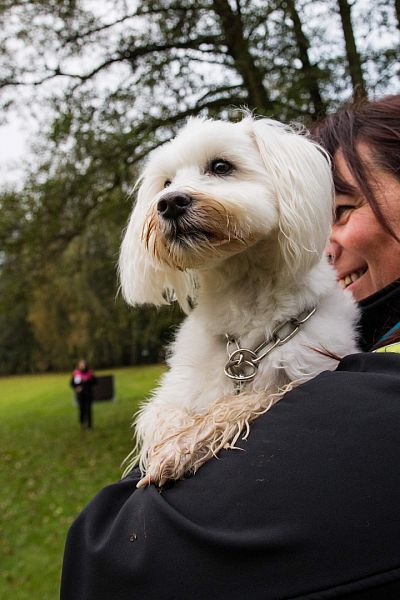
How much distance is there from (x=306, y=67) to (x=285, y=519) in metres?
6.38

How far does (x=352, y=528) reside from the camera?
3.54ft

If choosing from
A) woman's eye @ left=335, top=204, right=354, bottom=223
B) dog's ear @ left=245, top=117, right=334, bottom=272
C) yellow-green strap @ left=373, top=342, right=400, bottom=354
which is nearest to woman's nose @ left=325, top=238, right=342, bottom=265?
woman's eye @ left=335, top=204, right=354, bottom=223

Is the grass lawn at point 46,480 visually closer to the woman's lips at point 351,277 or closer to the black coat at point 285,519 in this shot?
the woman's lips at point 351,277

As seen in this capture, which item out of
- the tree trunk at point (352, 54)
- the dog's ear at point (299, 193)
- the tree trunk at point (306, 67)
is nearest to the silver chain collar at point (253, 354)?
the dog's ear at point (299, 193)

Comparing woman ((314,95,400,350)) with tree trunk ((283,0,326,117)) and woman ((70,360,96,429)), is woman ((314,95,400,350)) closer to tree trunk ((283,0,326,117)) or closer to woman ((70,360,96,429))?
tree trunk ((283,0,326,117))

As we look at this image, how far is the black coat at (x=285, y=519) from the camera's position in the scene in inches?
42.3

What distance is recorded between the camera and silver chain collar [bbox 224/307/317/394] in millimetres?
1842

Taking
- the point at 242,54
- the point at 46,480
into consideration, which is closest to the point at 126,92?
the point at 242,54

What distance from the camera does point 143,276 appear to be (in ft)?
7.27

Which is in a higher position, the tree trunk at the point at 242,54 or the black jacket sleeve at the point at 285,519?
the tree trunk at the point at 242,54

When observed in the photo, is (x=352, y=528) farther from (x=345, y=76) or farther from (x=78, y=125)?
(x=78, y=125)

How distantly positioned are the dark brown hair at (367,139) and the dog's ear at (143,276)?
727 mm

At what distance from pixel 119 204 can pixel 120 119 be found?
168cm

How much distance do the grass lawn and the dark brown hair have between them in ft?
8.22
